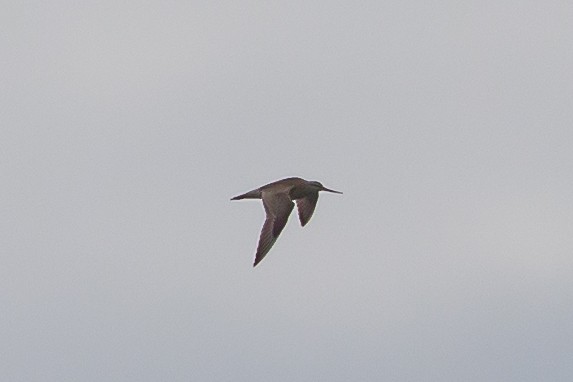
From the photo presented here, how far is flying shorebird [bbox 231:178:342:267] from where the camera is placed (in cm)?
5097

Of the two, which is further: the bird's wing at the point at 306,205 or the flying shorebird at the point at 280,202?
the bird's wing at the point at 306,205

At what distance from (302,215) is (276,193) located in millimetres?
2884

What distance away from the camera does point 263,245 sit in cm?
5078

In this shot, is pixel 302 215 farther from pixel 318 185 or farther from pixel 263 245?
pixel 263 245

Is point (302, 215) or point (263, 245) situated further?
point (302, 215)

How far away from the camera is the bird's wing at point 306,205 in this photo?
181 ft

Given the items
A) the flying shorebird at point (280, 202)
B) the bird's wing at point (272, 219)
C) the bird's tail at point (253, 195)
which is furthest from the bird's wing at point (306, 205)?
the bird's tail at point (253, 195)

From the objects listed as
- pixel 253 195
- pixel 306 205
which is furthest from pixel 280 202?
pixel 306 205

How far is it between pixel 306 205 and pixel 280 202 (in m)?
3.24

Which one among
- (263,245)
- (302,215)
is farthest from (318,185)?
(263,245)

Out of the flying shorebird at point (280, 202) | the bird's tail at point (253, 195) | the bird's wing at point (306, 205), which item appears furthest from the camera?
the bird's wing at point (306, 205)

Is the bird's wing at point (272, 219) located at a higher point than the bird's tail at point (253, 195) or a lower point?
lower

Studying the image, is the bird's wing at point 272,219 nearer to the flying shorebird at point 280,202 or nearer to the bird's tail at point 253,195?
the flying shorebird at point 280,202

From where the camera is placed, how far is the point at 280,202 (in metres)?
52.1
